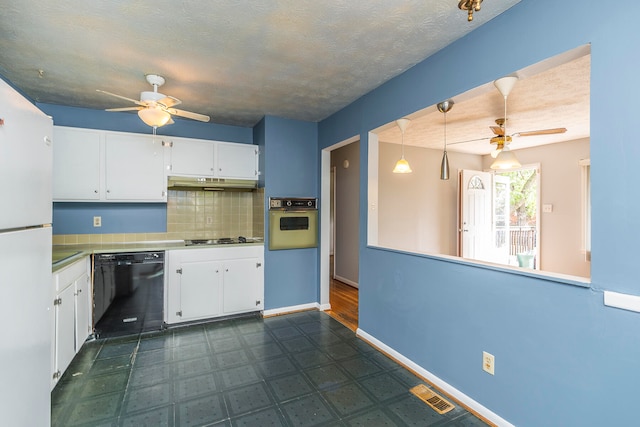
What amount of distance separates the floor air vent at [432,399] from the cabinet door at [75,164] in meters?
3.61

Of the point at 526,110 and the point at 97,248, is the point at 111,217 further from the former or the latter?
the point at 526,110

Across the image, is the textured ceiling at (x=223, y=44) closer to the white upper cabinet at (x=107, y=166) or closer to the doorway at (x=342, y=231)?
the white upper cabinet at (x=107, y=166)

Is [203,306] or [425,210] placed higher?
[425,210]

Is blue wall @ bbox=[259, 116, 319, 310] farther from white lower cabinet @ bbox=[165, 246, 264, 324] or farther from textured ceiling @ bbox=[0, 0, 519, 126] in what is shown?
textured ceiling @ bbox=[0, 0, 519, 126]

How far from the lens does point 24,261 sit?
4.04 feet

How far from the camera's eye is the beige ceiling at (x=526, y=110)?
2084mm

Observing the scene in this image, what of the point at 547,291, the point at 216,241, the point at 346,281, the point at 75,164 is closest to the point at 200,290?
the point at 216,241

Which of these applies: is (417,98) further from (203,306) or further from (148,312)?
(148,312)

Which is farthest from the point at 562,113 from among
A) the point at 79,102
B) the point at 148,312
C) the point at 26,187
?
the point at 79,102

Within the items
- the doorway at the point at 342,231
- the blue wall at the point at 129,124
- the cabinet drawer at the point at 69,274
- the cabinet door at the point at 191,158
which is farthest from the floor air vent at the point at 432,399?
the blue wall at the point at 129,124

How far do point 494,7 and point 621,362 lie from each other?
1913 mm

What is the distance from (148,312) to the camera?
307 centimetres

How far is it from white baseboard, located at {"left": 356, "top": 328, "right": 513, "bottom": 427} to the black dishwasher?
2243 mm

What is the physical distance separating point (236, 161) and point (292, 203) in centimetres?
91
